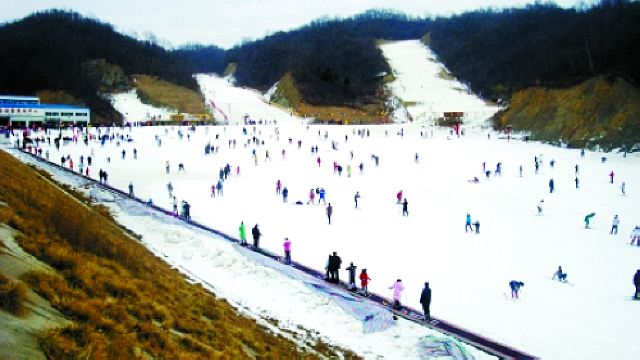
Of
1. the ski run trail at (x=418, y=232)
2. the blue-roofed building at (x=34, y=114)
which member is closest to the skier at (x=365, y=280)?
the ski run trail at (x=418, y=232)

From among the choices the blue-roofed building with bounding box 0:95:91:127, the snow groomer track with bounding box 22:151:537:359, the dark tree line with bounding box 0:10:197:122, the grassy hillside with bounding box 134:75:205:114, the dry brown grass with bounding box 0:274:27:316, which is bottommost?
the snow groomer track with bounding box 22:151:537:359

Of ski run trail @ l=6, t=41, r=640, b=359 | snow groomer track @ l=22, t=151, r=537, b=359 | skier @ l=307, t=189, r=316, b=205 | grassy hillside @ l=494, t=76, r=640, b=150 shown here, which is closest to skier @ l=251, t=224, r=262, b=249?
ski run trail @ l=6, t=41, r=640, b=359

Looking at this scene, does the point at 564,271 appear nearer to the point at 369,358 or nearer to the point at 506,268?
the point at 506,268

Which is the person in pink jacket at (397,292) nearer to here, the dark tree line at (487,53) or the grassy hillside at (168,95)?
the dark tree line at (487,53)

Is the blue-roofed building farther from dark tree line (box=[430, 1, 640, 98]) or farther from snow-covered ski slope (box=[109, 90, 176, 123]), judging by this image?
dark tree line (box=[430, 1, 640, 98])

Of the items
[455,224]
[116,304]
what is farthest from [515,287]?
[116,304]

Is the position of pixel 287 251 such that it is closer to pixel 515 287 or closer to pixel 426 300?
pixel 426 300
